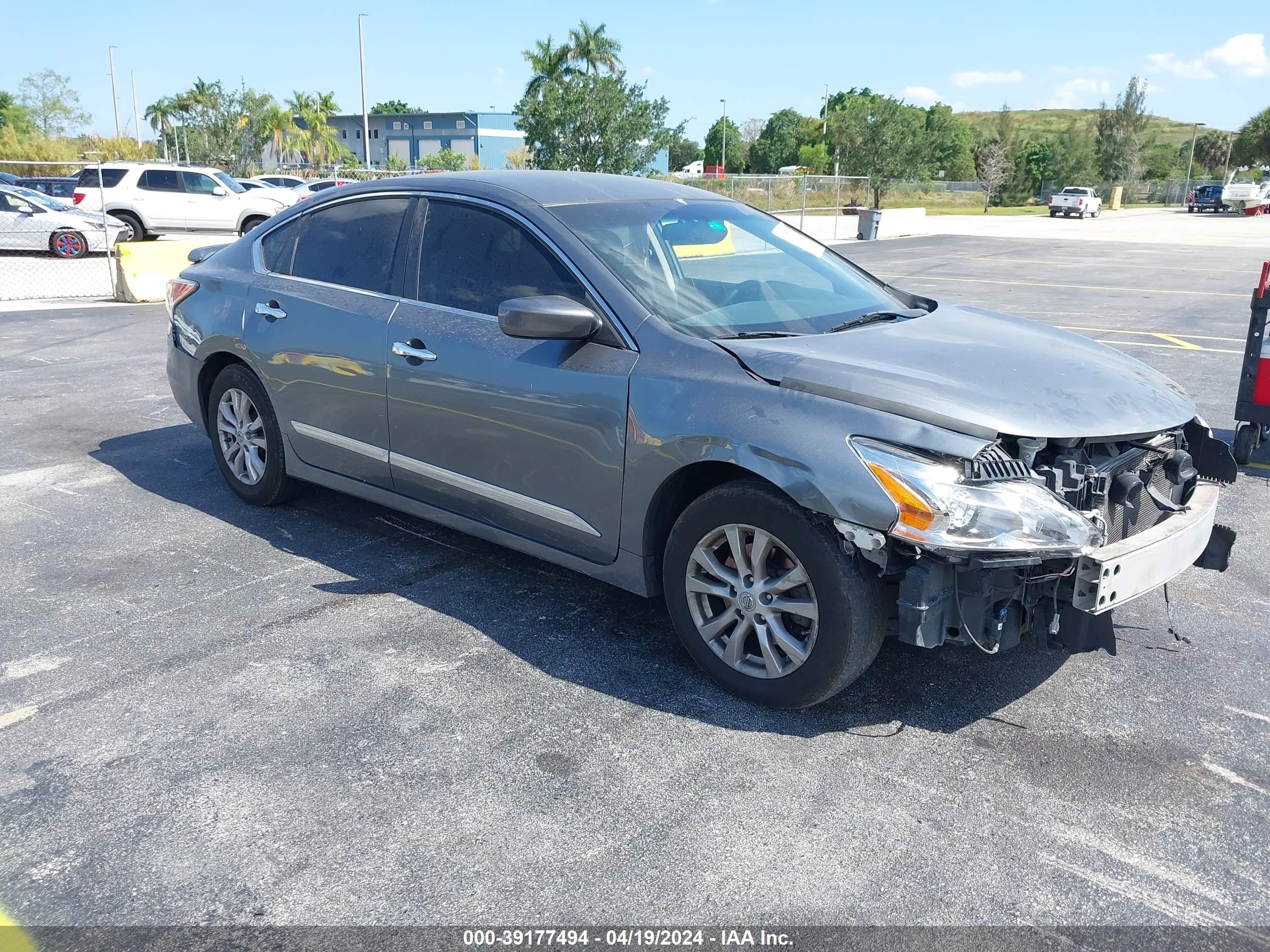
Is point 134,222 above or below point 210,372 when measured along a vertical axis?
above

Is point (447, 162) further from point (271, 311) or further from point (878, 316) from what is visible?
point (878, 316)

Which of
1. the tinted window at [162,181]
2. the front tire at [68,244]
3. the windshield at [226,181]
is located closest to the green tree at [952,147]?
the windshield at [226,181]

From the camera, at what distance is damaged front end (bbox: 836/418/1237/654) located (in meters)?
3.14

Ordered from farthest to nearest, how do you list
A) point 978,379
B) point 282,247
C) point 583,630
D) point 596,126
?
point 596,126 < point 282,247 < point 583,630 < point 978,379

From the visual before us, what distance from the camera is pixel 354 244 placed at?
5.00m

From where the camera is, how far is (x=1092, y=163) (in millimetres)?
85188

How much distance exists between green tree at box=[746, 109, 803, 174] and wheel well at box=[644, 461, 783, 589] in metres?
123

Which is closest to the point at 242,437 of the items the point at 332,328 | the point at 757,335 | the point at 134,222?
the point at 332,328

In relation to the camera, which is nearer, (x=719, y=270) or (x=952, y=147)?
(x=719, y=270)

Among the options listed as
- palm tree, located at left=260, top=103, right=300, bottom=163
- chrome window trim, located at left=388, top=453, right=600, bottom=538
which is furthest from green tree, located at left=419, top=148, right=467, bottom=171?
chrome window trim, located at left=388, top=453, right=600, bottom=538

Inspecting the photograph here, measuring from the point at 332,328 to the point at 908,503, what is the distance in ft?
9.45

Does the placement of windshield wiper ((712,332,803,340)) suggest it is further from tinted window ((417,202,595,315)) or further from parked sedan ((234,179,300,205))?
parked sedan ((234,179,300,205))

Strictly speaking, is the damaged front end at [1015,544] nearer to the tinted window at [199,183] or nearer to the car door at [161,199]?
the car door at [161,199]

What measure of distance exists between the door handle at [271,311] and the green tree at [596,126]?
35571 millimetres
